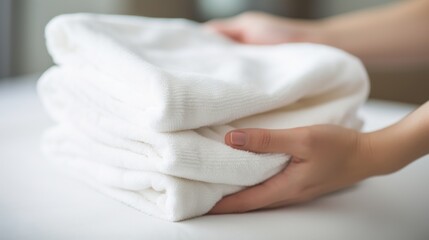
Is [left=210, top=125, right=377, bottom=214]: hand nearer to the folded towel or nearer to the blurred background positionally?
the folded towel

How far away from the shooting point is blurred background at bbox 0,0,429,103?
5.77ft

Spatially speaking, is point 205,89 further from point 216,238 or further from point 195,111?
point 216,238

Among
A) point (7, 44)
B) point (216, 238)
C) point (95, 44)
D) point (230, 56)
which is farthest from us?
point (7, 44)

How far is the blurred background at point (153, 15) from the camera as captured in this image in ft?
5.77

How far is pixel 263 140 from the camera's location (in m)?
0.56

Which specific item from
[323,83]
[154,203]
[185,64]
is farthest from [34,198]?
[323,83]

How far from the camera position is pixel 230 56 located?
2.52 ft

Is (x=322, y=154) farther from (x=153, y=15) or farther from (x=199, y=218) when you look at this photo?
(x=153, y=15)

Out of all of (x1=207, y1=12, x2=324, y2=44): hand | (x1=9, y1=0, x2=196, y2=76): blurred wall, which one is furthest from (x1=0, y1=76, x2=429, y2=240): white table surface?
(x1=9, y1=0, x2=196, y2=76): blurred wall

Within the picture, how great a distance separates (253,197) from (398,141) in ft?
0.60

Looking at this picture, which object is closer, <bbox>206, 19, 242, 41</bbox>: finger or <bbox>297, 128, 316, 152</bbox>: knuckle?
<bbox>297, 128, 316, 152</bbox>: knuckle

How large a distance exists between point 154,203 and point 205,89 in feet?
0.45

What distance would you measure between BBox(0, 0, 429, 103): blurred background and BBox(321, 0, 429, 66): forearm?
92 centimetres

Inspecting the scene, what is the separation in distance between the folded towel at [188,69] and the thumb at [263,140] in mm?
28
